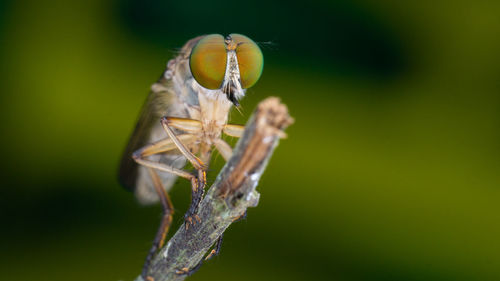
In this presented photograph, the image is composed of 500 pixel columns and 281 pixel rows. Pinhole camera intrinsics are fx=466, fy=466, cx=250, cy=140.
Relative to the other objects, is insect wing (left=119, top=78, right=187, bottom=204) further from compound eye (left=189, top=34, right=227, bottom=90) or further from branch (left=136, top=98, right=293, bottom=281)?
branch (left=136, top=98, right=293, bottom=281)

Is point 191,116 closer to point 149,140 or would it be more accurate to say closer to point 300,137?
point 149,140

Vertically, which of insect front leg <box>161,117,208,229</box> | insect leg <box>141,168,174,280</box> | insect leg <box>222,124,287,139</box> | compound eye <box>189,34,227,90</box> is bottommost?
insect leg <box>141,168,174,280</box>

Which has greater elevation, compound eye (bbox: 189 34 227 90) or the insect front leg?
compound eye (bbox: 189 34 227 90)

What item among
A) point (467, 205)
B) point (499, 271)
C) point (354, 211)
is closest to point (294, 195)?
point (354, 211)

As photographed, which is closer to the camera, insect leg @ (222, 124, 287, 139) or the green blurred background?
insect leg @ (222, 124, 287, 139)

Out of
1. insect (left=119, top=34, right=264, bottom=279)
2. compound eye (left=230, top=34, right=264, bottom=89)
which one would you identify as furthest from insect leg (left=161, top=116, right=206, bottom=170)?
compound eye (left=230, top=34, right=264, bottom=89)

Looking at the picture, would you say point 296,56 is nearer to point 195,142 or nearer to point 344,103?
point 344,103

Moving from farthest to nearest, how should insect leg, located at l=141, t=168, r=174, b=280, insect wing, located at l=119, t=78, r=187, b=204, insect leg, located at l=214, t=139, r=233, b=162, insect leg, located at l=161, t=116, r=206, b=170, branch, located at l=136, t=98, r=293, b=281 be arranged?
insect wing, located at l=119, t=78, r=187, b=204 < insect leg, located at l=214, t=139, r=233, b=162 < insect leg, located at l=141, t=168, r=174, b=280 < insect leg, located at l=161, t=116, r=206, b=170 < branch, located at l=136, t=98, r=293, b=281
